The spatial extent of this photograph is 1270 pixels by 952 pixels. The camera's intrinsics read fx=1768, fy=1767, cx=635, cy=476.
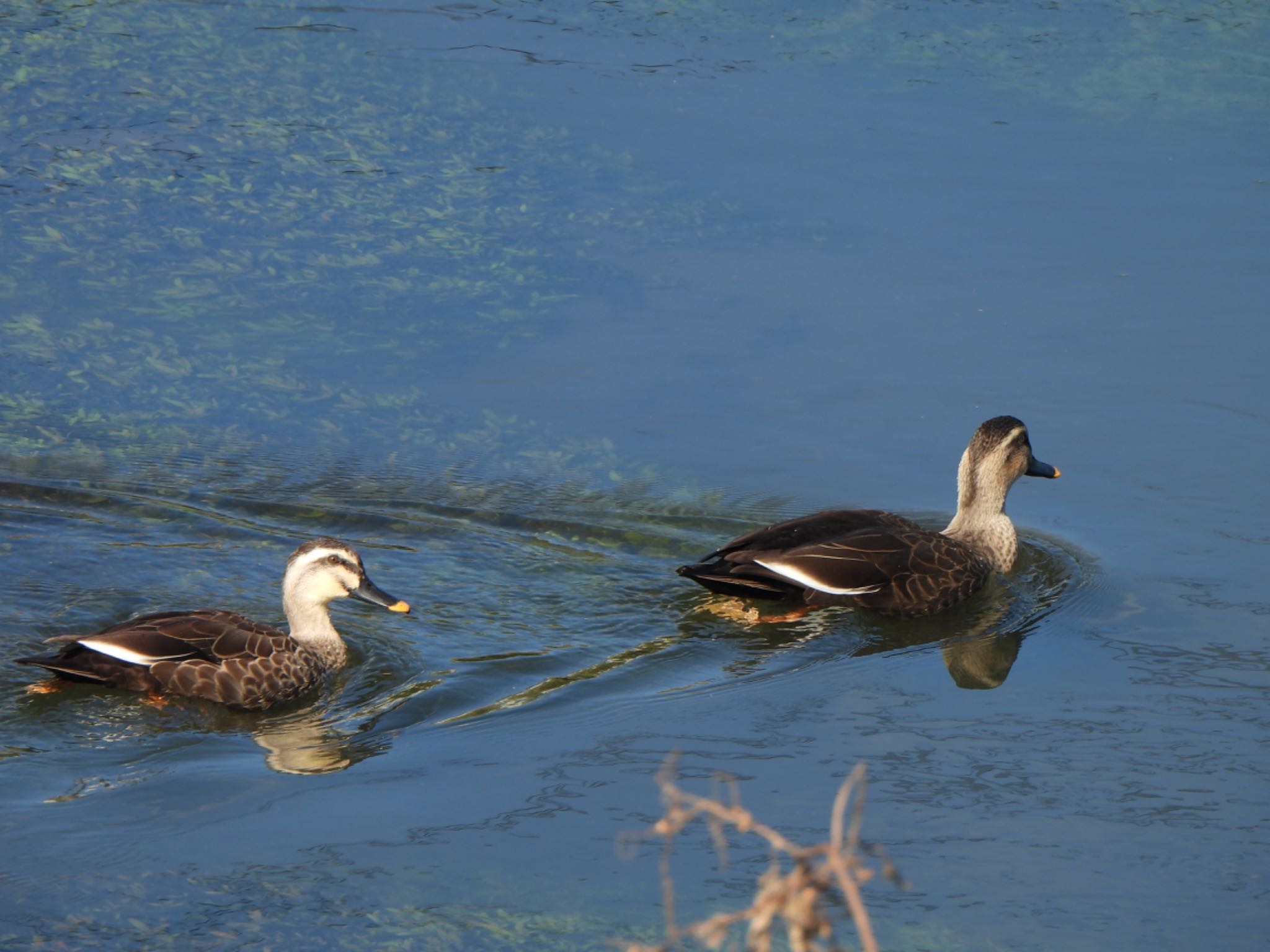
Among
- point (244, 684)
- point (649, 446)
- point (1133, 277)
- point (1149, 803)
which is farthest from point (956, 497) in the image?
point (244, 684)

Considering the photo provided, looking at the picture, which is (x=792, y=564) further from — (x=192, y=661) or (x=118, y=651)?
(x=118, y=651)

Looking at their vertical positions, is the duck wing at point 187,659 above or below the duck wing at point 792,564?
below

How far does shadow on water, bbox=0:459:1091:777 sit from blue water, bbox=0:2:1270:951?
3cm

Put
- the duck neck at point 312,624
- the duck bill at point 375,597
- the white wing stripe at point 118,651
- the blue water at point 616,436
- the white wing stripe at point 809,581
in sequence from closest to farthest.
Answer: the blue water at point 616,436, the white wing stripe at point 118,651, the duck bill at point 375,597, the duck neck at point 312,624, the white wing stripe at point 809,581

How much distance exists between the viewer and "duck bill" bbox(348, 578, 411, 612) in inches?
315

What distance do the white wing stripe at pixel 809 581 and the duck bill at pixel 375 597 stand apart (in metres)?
1.77

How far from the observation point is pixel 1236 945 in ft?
18.5

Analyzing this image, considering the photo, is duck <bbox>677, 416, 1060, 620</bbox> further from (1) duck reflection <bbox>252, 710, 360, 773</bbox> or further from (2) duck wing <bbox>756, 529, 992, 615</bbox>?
(1) duck reflection <bbox>252, 710, 360, 773</bbox>

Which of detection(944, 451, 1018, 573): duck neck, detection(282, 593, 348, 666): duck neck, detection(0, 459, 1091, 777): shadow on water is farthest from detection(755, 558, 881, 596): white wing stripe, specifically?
detection(282, 593, 348, 666): duck neck

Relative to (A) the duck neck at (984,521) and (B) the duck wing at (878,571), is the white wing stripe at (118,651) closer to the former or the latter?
(B) the duck wing at (878,571)

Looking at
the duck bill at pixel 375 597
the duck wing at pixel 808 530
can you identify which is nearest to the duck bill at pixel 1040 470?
the duck wing at pixel 808 530

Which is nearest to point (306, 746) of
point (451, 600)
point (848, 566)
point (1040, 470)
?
point (451, 600)

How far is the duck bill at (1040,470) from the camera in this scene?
9445 millimetres

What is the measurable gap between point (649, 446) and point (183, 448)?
261 centimetres
